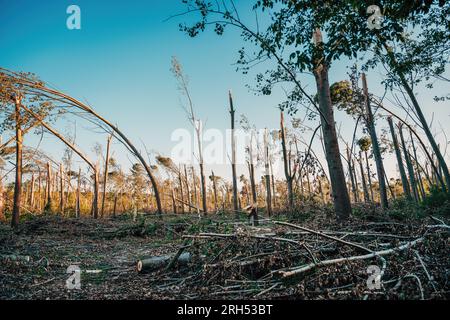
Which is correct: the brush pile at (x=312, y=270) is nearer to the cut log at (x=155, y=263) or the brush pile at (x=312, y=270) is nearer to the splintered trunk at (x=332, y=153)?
the cut log at (x=155, y=263)

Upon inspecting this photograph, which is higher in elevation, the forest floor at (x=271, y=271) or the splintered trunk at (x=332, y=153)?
the splintered trunk at (x=332, y=153)

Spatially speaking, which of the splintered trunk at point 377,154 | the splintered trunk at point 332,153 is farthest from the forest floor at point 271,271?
the splintered trunk at point 377,154

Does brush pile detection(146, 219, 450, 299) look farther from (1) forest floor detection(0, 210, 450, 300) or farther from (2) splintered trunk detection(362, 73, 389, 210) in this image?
(2) splintered trunk detection(362, 73, 389, 210)

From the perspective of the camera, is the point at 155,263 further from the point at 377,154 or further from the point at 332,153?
the point at 377,154

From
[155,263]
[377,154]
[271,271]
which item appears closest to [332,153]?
[271,271]

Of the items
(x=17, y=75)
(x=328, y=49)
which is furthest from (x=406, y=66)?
(x=17, y=75)

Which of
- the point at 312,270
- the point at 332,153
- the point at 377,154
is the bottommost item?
the point at 312,270

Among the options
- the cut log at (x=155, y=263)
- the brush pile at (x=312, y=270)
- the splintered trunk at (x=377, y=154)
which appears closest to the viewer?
the brush pile at (x=312, y=270)

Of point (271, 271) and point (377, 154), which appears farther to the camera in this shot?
point (377, 154)

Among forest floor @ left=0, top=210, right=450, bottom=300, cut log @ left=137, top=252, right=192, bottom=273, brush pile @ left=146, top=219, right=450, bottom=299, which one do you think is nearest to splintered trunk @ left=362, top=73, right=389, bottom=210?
forest floor @ left=0, top=210, right=450, bottom=300

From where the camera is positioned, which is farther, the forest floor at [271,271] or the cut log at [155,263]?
the cut log at [155,263]

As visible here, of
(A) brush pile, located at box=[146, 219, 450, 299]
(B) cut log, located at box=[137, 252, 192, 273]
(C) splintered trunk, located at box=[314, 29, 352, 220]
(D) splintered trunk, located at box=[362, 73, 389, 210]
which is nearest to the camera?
(A) brush pile, located at box=[146, 219, 450, 299]
